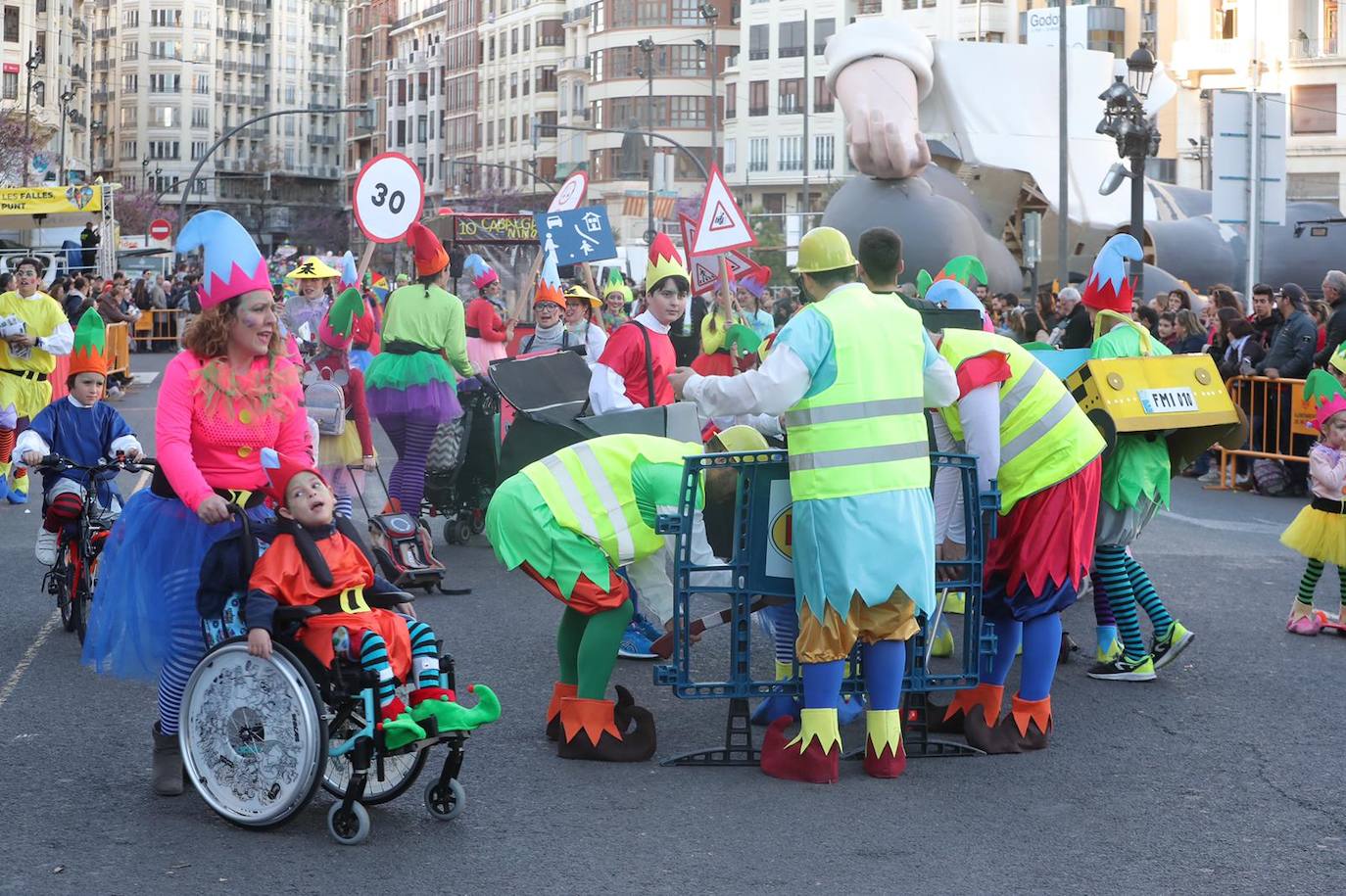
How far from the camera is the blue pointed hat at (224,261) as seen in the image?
609 cm

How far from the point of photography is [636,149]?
93.1m

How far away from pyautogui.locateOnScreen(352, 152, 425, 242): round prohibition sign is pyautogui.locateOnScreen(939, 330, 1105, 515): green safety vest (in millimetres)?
6051

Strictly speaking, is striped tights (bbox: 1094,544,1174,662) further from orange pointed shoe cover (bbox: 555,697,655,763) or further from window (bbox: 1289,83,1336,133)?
window (bbox: 1289,83,1336,133)

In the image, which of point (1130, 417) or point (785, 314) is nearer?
point (1130, 417)

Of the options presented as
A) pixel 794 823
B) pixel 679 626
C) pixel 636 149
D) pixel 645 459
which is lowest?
pixel 794 823

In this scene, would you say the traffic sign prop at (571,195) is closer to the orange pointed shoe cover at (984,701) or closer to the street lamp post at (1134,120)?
the street lamp post at (1134,120)

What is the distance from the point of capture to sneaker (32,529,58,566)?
30.9 ft

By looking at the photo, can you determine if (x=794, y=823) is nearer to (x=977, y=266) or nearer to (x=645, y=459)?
(x=645, y=459)

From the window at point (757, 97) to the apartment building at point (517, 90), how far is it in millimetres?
18459

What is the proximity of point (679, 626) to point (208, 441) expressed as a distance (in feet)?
5.65

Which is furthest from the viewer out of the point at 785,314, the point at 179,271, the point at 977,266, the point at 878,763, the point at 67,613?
the point at 179,271

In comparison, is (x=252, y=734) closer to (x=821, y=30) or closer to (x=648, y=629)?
(x=648, y=629)

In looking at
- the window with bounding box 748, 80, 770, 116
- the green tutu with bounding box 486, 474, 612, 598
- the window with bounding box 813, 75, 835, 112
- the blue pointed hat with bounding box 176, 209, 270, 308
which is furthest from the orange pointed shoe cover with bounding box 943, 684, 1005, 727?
the window with bounding box 748, 80, 770, 116

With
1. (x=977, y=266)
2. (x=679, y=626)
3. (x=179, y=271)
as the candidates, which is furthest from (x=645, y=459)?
(x=179, y=271)
